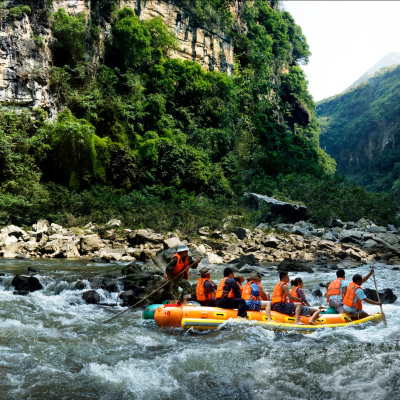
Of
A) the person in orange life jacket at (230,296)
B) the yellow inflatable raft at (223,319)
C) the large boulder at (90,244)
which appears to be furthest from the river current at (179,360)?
the large boulder at (90,244)

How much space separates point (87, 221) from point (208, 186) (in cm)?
895

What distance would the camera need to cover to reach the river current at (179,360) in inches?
163

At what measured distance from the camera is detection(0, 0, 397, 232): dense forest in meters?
17.5

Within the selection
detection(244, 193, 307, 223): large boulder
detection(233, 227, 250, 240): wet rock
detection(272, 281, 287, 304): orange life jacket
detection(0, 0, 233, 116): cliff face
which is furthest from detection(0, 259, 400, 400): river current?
detection(0, 0, 233, 116): cliff face

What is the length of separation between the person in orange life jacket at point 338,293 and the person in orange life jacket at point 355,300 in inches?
6.0

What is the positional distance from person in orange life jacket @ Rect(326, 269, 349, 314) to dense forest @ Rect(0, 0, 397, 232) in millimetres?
10027

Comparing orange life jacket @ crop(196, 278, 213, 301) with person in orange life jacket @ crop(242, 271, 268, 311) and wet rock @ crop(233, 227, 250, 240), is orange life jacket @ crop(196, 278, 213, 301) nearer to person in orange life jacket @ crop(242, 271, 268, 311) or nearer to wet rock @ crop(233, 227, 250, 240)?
person in orange life jacket @ crop(242, 271, 268, 311)

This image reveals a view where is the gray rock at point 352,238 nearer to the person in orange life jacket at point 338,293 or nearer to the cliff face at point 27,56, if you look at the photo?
the person in orange life jacket at point 338,293

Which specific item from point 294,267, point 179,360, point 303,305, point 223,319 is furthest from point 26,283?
point 294,267

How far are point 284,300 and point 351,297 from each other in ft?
3.69

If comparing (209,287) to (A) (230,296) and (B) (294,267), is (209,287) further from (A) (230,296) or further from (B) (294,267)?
(B) (294,267)

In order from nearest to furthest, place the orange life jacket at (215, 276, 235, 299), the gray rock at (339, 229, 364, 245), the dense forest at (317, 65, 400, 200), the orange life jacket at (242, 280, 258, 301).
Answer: the orange life jacket at (215, 276, 235, 299) → the orange life jacket at (242, 280, 258, 301) → the gray rock at (339, 229, 364, 245) → the dense forest at (317, 65, 400, 200)

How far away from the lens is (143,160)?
21906 mm

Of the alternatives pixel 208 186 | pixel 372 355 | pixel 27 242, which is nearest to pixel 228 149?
pixel 208 186
